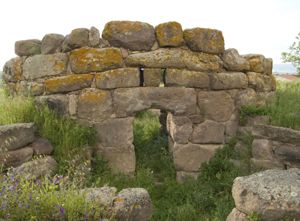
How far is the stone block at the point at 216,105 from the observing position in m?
5.82

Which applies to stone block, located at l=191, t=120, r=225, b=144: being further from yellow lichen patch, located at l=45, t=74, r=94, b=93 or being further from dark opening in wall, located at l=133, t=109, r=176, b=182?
yellow lichen patch, located at l=45, t=74, r=94, b=93

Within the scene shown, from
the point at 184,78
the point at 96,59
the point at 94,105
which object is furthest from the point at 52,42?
the point at 184,78

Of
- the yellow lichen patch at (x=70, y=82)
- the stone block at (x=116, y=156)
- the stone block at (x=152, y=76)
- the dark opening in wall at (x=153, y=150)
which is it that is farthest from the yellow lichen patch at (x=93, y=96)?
the dark opening in wall at (x=153, y=150)

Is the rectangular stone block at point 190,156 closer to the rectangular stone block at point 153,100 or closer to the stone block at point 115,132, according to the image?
the rectangular stone block at point 153,100

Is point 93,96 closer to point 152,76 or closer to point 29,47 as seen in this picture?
point 152,76

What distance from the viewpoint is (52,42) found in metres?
5.69

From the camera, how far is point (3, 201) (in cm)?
296

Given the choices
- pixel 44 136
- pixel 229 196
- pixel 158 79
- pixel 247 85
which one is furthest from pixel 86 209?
pixel 247 85

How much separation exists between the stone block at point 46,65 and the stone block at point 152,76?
50.5 inches

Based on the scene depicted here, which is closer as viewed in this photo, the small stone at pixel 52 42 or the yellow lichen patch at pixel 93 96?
the yellow lichen patch at pixel 93 96

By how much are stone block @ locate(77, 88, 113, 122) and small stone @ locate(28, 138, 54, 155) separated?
78cm

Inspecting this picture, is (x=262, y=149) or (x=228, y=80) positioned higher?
(x=228, y=80)

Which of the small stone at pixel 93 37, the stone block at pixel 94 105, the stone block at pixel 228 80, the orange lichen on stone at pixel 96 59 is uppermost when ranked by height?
the small stone at pixel 93 37

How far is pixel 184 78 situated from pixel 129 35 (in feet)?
3.58
